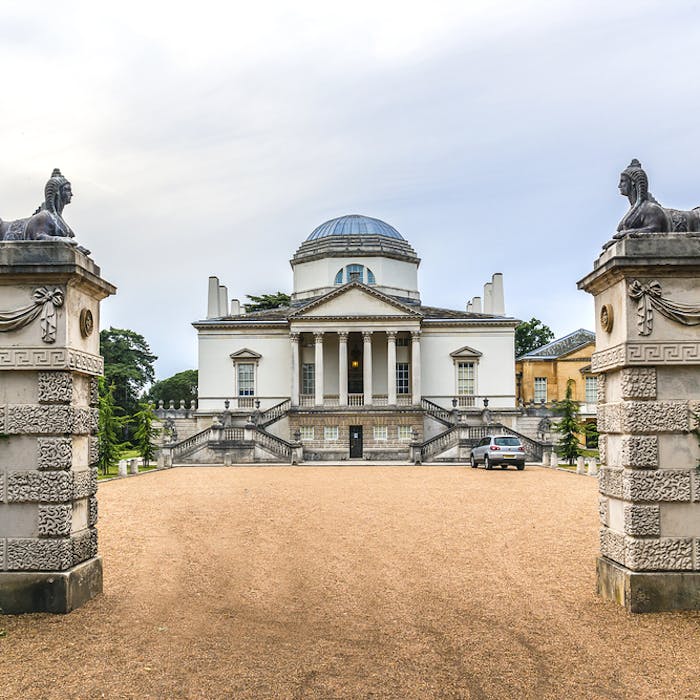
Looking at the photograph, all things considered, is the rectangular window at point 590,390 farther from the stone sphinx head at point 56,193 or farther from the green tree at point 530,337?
the stone sphinx head at point 56,193

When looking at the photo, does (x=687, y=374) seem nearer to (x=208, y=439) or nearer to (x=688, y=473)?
(x=688, y=473)

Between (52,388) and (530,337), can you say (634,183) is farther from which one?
(530,337)

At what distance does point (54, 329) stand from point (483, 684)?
Answer: 18.2 ft

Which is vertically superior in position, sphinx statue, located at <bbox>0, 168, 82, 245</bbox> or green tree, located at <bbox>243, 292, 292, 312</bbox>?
green tree, located at <bbox>243, 292, 292, 312</bbox>

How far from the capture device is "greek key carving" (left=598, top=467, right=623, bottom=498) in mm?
8055

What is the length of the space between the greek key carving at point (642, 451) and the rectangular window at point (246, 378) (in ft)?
140

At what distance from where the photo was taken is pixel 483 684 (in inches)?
226

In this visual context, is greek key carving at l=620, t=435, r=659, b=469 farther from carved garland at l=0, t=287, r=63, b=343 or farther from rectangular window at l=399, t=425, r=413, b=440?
rectangular window at l=399, t=425, r=413, b=440

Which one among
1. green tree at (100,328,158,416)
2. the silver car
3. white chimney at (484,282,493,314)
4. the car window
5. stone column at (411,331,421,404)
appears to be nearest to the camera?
the silver car

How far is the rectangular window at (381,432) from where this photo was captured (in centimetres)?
4469

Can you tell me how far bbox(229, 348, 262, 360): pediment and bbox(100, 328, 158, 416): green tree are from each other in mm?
17178

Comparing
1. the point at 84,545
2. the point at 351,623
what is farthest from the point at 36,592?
the point at 351,623

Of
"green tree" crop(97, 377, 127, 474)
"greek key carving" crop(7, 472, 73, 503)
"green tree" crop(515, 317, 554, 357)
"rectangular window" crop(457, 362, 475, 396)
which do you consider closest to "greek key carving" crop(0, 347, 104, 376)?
"greek key carving" crop(7, 472, 73, 503)

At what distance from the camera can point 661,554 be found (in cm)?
770
